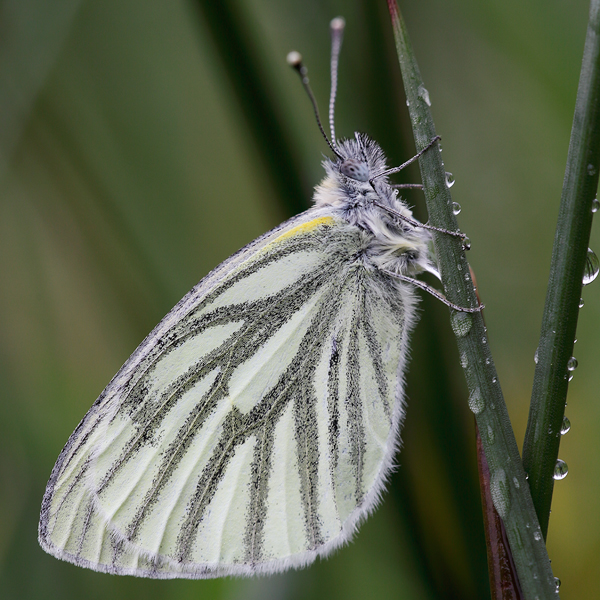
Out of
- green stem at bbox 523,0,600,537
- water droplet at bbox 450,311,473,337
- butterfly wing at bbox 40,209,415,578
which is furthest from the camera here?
butterfly wing at bbox 40,209,415,578

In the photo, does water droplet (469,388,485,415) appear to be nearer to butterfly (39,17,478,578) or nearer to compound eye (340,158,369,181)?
butterfly (39,17,478,578)

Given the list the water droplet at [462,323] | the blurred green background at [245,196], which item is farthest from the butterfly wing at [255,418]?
the water droplet at [462,323]

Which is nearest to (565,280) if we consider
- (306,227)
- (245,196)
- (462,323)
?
(462,323)

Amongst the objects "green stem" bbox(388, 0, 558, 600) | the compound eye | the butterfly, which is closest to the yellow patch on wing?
the butterfly

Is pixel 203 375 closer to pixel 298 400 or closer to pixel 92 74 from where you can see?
pixel 298 400

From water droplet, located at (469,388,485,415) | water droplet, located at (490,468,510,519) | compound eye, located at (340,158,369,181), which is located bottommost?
water droplet, located at (490,468,510,519)
